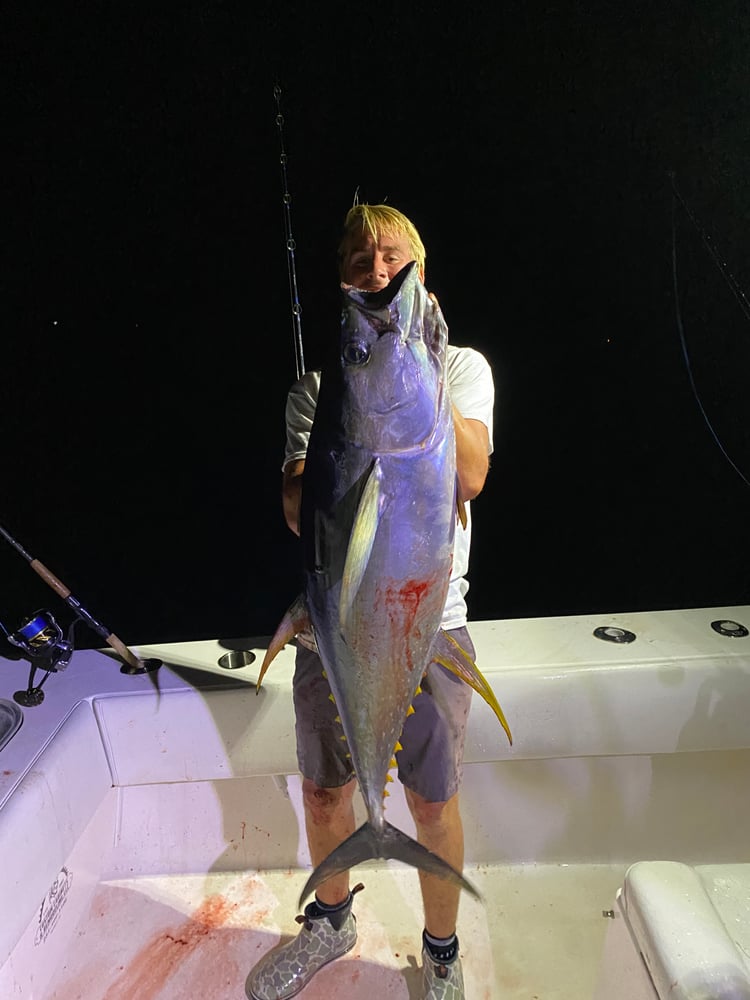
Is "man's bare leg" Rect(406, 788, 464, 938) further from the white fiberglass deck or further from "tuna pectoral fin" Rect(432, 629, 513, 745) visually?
"tuna pectoral fin" Rect(432, 629, 513, 745)

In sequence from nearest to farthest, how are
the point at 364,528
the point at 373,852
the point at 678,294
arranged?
the point at 364,528
the point at 373,852
the point at 678,294

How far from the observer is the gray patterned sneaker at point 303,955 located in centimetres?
173

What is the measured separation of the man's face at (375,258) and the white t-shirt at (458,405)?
0.25 m

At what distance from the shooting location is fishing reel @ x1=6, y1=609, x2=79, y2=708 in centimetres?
194

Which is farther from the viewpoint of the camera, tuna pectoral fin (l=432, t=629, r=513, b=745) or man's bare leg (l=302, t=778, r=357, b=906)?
man's bare leg (l=302, t=778, r=357, b=906)

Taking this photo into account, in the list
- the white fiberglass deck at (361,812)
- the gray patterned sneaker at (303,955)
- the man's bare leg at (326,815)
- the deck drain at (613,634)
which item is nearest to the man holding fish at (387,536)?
the man's bare leg at (326,815)

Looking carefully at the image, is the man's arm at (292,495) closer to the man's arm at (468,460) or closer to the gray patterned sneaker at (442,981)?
the man's arm at (468,460)

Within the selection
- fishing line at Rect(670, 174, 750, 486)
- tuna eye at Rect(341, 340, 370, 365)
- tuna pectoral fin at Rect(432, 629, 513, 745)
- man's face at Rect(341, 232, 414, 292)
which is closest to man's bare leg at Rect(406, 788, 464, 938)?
tuna pectoral fin at Rect(432, 629, 513, 745)

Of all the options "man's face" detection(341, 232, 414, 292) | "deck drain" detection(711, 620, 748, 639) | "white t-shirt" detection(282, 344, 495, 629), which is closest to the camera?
"white t-shirt" detection(282, 344, 495, 629)

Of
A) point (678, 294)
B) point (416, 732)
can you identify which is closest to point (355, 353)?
point (416, 732)

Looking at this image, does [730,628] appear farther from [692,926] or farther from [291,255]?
[291,255]

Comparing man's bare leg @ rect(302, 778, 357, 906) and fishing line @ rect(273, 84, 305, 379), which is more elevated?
fishing line @ rect(273, 84, 305, 379)

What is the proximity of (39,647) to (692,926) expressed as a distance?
199 centimetres

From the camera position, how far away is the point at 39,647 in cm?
198
